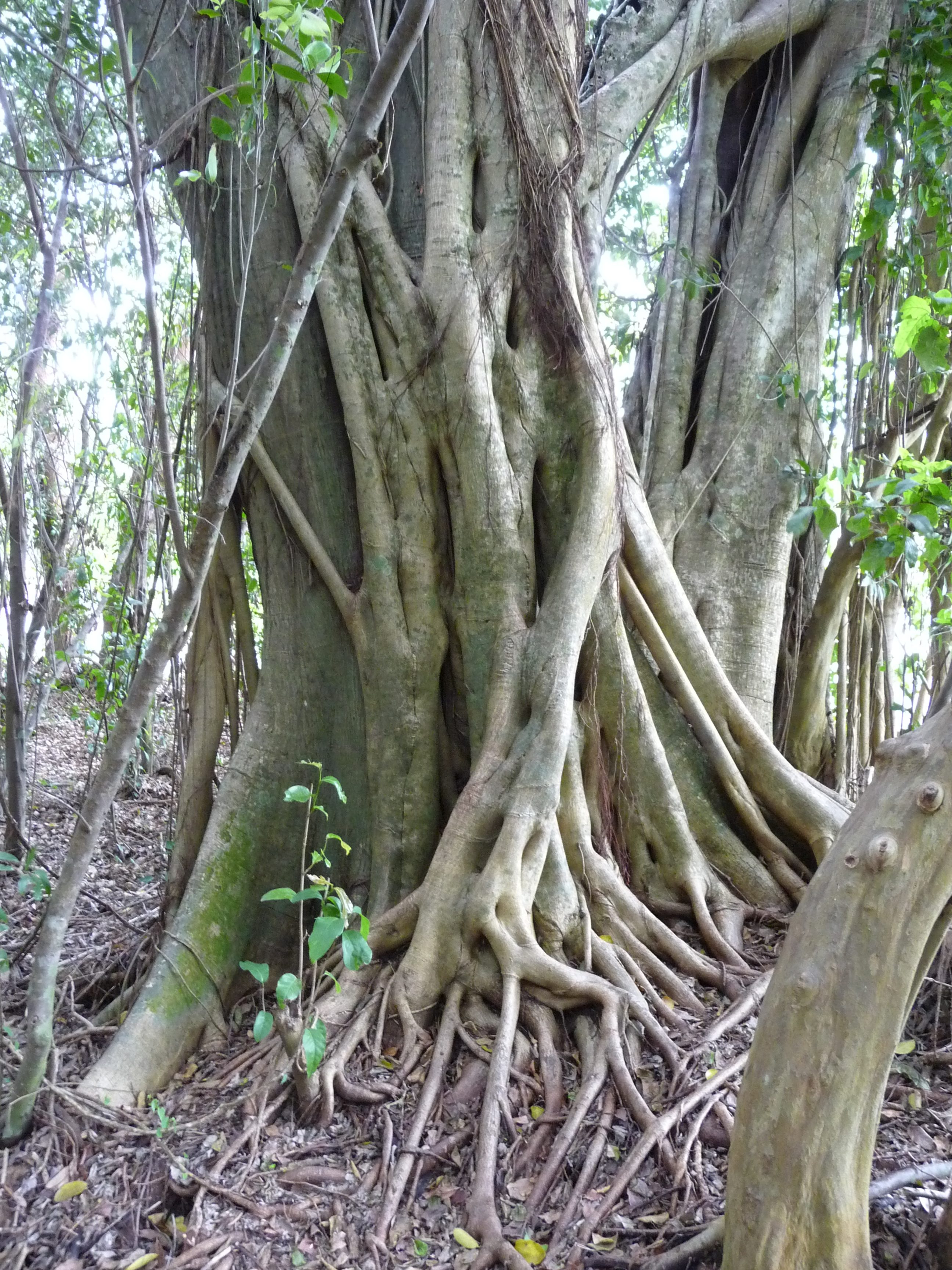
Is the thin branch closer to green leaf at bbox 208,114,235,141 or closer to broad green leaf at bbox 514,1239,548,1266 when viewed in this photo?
green leaf at bbox 208,114,235,141

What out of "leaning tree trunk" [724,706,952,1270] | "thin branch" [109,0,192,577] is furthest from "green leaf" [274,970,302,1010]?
"leaning tree trunk" [724,706,952,1270]

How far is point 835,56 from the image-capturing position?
454 centimetres

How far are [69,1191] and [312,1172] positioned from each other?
0.57 m

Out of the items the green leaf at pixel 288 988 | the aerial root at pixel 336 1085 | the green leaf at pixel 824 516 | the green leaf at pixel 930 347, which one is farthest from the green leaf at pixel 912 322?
the aerial root at pixel 336 1085

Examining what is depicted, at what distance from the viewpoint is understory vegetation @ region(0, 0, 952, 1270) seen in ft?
6.39

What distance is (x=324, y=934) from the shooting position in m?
2.06

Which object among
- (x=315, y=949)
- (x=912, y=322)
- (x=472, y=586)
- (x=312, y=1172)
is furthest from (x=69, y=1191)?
(x=912, y=322)

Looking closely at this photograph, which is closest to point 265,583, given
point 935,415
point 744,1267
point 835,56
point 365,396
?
point 365,396

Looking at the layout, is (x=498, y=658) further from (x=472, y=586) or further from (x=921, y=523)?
(x=921, y=523)

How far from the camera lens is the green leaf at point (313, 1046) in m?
2.13

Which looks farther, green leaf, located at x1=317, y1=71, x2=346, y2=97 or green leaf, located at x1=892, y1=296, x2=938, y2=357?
green leaf, located at x1=892, y1=296, x2=938, y2=357

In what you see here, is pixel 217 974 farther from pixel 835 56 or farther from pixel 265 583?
pixel 835 56

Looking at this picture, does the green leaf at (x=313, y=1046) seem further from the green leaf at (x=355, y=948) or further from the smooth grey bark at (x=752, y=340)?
the smooth grey bark at (x=752, y=340)

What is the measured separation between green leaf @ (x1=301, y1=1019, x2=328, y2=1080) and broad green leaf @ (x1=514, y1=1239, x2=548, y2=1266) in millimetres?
592
